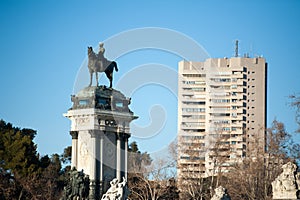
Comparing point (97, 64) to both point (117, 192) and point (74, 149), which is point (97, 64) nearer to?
point (74, 149)

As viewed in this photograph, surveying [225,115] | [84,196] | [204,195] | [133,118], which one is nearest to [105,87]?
[133,118]

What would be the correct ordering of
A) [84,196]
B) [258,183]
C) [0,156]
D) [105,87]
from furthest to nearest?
1. [0,156]
2. [258,183]
3. [105,87]
4. [84,196]

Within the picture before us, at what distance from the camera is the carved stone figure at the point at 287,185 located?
17827 millimetres

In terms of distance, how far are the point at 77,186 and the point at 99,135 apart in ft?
9.82

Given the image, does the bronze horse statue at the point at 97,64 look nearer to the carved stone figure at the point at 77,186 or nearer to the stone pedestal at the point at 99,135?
the stone pedestal at the point at 99,135

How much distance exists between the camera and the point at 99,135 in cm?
4053

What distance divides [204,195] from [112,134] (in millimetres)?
22082

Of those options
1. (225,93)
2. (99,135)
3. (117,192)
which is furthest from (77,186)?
(225,93)

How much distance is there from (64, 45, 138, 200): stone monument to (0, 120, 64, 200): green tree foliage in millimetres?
14722

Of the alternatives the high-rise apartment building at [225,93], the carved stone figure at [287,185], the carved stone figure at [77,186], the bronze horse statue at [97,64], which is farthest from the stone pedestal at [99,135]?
the high-rise apartment building at [225,93]

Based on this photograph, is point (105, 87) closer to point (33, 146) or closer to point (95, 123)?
point (95, 123)

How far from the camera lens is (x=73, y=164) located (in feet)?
134

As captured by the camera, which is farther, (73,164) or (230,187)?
(230,187)

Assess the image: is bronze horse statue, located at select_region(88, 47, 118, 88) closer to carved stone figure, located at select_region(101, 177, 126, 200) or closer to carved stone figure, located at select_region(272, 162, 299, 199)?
carved stone figure, located at select_region(101, 177, 126, 200)
